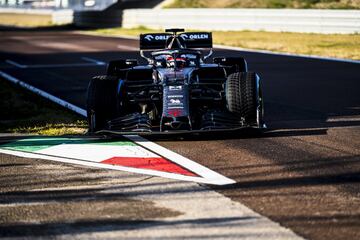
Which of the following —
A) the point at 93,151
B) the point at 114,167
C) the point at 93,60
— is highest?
the point at 114,167

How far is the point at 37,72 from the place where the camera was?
2131 centimetres

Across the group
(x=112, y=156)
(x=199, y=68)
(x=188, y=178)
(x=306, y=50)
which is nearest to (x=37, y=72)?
(x=306, y=50)

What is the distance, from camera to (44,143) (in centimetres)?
972

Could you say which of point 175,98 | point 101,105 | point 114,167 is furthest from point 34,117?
point 114,167

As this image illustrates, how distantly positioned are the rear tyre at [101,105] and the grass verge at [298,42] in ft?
46.2

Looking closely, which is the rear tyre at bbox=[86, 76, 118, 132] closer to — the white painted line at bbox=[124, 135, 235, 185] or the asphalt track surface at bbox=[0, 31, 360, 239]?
the white painted line at bbox=[124, 135, 235, 185]

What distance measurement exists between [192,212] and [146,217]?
37cm

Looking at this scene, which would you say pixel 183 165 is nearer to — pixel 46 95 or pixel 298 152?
pixel 298 152

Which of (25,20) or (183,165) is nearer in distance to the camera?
(183,165)

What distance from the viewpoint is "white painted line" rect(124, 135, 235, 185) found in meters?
7.29

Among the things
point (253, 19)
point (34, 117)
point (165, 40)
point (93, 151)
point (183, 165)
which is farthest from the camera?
point (253, 19)

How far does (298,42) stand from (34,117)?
18.2m

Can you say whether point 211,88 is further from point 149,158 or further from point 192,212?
point 192,212

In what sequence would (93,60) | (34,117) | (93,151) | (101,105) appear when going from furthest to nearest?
(93,60) < (34,117) < (101,105) < (93,151)
